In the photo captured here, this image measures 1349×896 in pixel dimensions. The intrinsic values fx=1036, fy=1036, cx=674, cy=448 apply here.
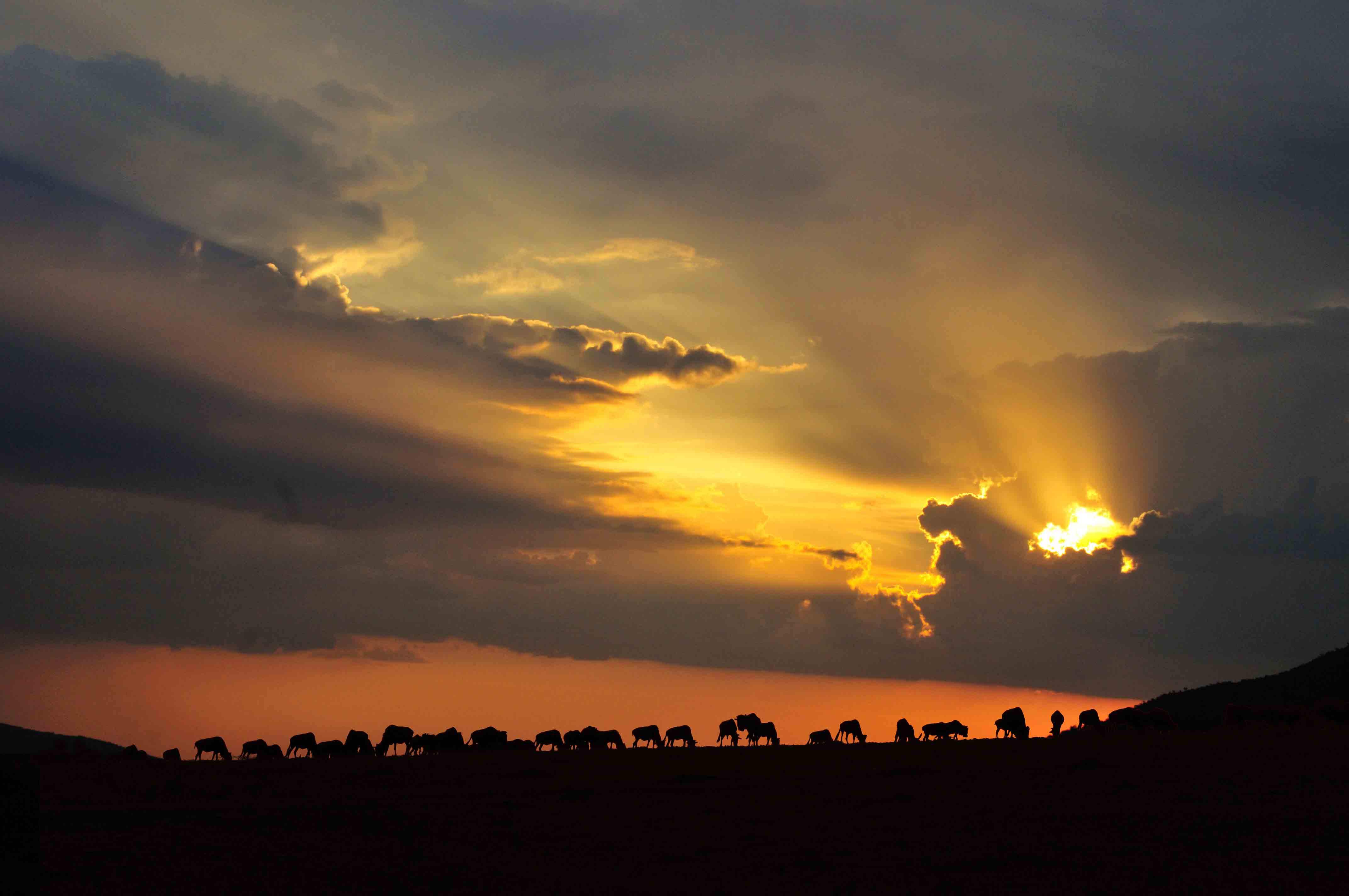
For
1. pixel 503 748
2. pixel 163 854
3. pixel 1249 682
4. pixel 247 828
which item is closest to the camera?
pixel 163 854

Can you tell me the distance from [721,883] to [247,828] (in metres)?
17.2

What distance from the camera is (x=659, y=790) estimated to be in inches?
1618

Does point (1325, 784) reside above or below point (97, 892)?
above

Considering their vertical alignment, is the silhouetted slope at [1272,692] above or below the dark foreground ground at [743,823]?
above

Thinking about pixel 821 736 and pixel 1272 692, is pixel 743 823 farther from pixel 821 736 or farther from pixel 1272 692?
pixel 1272 692

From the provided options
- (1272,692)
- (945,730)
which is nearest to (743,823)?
(945,730)

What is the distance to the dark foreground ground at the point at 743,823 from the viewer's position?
2523cm

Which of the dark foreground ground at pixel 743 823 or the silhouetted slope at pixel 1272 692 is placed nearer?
the dark foreground ground at pixel 743 823

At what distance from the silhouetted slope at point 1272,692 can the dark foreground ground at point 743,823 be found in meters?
70.7

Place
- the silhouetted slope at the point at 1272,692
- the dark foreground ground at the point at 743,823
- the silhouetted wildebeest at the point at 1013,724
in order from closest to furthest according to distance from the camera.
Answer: the dark foreground ground at the point at 743,823 < the silhouetted wildebeest at the point at 1013,724 < the silhouetted slope at the point at 1272,692

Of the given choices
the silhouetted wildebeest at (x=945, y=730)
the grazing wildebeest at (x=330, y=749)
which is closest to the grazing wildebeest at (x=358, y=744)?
the grazing wildebeest at (x=330, y=749)

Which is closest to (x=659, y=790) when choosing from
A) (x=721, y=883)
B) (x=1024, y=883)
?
(x=721, y=883)

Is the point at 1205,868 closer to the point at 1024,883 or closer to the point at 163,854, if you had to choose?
the point at 1024,883

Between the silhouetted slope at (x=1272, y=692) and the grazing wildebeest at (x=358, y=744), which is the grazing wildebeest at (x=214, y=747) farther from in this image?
the silhouetted slope at (x=1272, y=692)
